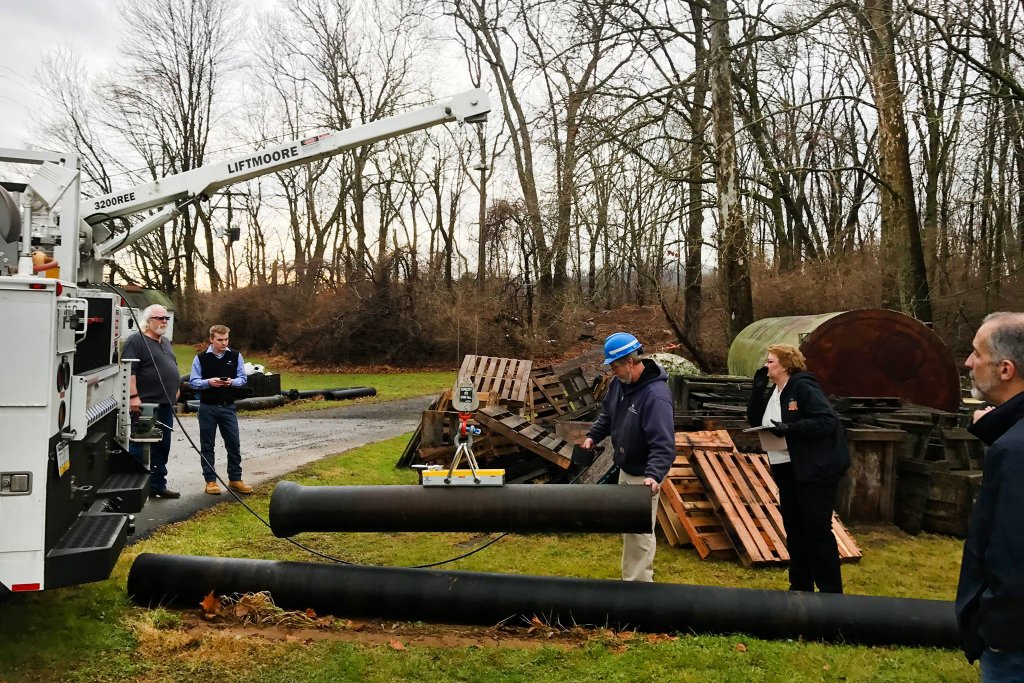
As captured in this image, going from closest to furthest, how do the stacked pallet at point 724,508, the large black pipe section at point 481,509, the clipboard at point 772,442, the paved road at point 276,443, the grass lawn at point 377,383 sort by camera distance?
the large black pipe section at point 481,509 < the clipboard at point 772,442 < the stacked pallet at point 724,508 < the paved road at point 276,443 < the grass lawn at point 377,383

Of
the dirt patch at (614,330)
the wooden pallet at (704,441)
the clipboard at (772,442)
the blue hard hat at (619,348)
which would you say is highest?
the dirt patch at (614,330)

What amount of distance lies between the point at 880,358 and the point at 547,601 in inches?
299

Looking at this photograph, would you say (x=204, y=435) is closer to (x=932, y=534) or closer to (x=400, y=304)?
(x=932, y=534)

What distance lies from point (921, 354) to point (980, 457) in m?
2.45

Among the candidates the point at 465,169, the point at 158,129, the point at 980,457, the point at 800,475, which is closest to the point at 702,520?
the point at 800,475

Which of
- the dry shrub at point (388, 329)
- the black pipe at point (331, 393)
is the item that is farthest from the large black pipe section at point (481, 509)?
the dry shrub at point (388, 329)

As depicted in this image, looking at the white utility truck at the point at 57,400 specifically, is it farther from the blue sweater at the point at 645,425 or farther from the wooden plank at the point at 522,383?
the wooden plank at the point at 522,383

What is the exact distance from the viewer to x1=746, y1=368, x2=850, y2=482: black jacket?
5.30m

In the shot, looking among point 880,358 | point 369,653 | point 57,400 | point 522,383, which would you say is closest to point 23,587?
point 57,400

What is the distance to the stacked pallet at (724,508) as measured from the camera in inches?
271

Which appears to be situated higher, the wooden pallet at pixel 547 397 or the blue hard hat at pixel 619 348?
the blue hard hat at pixel 619 348

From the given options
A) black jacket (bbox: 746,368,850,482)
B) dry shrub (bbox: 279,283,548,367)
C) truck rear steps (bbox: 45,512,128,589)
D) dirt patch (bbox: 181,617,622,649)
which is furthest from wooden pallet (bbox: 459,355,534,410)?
dry shrub (bbox: 279,283,548,367)

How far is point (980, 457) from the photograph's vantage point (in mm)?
8570

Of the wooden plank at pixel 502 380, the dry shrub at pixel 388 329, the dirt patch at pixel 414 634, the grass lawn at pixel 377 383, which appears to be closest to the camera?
the dirt patch at pixel 414 634
